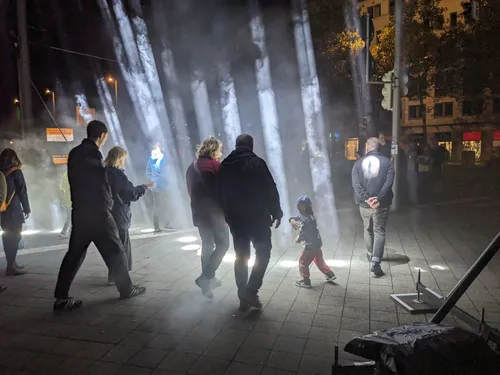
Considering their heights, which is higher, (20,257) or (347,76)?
(347,76)

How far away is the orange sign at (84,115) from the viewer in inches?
415

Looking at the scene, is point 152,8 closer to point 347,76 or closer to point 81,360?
point 81,360

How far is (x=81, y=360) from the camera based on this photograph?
9.35ft

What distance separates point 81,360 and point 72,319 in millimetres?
842

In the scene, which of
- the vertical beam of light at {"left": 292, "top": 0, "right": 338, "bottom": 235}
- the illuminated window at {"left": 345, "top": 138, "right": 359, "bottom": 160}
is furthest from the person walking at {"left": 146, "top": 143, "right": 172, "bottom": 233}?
the illuminated window at {"left": 345, "top": 138, "right": 359, "bottom": 160}

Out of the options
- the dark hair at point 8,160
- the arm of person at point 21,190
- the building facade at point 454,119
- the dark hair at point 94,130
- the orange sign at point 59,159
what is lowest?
the building facade at point 454,119

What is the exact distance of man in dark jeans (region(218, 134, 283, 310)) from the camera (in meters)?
3.64

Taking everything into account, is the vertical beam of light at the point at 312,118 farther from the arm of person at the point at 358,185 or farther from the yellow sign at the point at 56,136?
the yellow sign at the point at 56,136

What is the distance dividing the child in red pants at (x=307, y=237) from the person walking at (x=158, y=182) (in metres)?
3.75

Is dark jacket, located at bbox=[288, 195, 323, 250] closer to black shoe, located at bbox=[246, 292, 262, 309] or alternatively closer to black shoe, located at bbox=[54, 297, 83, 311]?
black shoe, located at bbox=[246, 292, 262, 309]

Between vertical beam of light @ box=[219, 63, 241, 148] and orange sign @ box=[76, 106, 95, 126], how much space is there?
3.93 meters

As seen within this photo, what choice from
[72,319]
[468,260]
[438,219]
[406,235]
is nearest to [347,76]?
[438,219]

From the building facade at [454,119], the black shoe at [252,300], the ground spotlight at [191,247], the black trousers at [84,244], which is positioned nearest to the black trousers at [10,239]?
the black trousers at [84,244]

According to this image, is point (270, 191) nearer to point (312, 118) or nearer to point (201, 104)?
point (201, 104)
